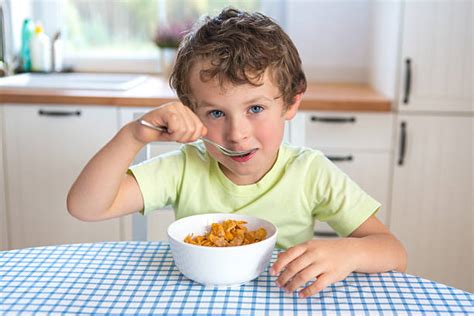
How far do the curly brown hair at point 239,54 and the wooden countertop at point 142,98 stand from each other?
1185mm

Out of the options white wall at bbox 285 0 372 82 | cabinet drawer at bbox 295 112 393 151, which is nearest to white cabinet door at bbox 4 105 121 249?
cabinet drawer at bbox 295 112 393 151

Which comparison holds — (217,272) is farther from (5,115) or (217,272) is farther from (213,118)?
(5,115)

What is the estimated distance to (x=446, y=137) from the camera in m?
2.41

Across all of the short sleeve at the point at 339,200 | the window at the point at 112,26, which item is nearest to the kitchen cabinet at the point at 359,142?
the window at the point at 112,26

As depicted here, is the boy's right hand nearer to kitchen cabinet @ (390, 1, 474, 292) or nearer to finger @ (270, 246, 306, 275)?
finger @ (270, 246, 306, 275)

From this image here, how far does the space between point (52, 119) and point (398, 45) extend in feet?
4.58

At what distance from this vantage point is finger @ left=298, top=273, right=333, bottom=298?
0.90 m

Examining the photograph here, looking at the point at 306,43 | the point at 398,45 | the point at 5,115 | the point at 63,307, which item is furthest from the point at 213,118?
the point at 306,43

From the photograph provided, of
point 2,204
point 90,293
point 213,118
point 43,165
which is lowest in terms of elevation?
point 2,204

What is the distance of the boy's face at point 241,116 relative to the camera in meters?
1.08

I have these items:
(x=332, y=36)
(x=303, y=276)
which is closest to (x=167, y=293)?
(x=303, y=276)

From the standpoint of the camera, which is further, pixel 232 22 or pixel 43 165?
Result: pixel 43 165

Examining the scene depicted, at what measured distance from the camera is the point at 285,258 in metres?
0.93

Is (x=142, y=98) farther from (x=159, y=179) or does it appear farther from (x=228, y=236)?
(x=228, y=236)
